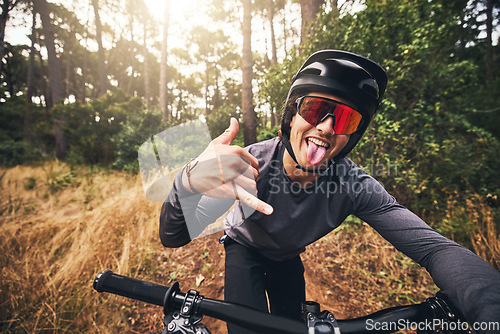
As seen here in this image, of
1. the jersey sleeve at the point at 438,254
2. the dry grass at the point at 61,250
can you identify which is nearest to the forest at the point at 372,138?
the dry grass at the point at 61,250

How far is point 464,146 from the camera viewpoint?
14.0ft

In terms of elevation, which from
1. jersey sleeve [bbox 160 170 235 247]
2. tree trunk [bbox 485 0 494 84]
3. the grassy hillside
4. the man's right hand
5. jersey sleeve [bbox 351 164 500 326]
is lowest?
the grassy hillside

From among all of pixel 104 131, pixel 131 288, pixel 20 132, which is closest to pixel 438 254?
pixel 131 288

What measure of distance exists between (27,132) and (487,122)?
26.6 m

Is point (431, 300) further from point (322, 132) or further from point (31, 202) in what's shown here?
point (31, 202)

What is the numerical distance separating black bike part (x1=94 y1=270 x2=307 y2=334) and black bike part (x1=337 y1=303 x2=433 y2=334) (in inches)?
8.6

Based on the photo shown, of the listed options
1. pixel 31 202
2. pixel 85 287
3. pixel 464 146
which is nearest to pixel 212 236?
pixel 85 287

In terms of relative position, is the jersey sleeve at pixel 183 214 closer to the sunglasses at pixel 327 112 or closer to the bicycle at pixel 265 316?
the bicycle at pixel 265 316

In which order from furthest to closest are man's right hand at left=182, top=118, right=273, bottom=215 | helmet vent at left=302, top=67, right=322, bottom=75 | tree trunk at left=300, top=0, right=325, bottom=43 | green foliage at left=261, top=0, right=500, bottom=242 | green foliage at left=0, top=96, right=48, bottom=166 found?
green foliage at left=0, top=96, right=48, bottom=166 < tree trunk at left=300, top=0, right=325, bottom=43 < green foliage at left=261, top=0, right=500, bottom=242 < helmet vent at left=302, top=67, right=322, bottom=75 < man's right hand at left=182, top=118, right=273, bottom=215

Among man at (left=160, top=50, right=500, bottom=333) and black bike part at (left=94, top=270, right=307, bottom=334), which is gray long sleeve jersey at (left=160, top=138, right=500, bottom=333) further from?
black bike part at (left=94, top=270, right=307, bottom=334)

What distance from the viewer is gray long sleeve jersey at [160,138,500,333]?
1.11m

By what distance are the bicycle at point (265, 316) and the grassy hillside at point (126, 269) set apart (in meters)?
2.17

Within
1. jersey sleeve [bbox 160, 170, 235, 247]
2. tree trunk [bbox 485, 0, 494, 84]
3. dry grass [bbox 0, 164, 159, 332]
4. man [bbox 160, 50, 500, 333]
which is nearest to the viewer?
jersey sleeve [bbox 160, 170, 235, 247]

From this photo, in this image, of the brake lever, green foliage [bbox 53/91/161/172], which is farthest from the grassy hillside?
green foliage [bbox 53/91/161/172]
